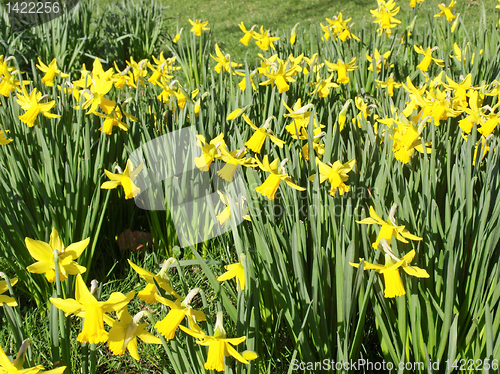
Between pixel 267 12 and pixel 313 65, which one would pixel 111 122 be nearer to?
pixel 313 65

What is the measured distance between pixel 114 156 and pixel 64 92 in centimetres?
42

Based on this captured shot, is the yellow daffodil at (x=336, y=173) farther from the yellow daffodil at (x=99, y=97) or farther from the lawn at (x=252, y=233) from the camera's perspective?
the yellow daffodil at (x=99, y=97)

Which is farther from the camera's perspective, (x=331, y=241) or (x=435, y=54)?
(x=435, y=54)

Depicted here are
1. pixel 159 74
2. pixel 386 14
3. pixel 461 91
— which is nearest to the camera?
pixel 461 91

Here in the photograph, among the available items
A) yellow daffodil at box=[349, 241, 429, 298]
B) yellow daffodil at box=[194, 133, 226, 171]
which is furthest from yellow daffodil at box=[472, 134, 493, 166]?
yellow daffodil at box=[194, 133, 226, 171]

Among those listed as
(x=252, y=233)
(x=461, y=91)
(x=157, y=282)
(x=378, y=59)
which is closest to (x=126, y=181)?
(x=252, y=233)

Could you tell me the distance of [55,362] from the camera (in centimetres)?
A: 97

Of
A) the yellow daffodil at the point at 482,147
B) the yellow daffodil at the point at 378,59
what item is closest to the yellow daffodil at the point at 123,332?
the yellow daffodil at the point at 482,147

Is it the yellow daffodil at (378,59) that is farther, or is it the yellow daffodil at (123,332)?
the yellow daffodil at (378,59)

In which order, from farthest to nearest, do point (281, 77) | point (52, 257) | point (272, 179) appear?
point (281, 77), point (272, 179), point (52, 257)

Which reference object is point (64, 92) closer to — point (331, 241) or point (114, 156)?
point (114, 156)

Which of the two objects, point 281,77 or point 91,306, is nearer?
point 91,306

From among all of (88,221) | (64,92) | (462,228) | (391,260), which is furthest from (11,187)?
(462,228)

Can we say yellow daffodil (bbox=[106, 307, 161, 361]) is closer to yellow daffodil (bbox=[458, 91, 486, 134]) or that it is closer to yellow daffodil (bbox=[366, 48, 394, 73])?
yellow daffodil (bbox=[458, 91, 486, 134])
